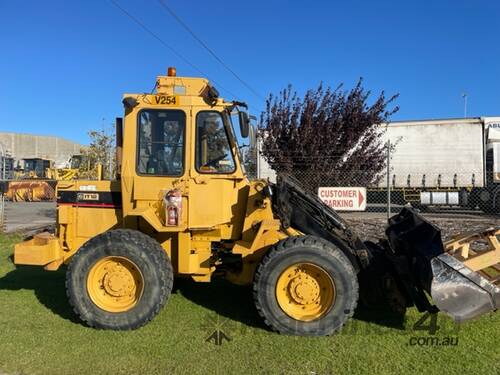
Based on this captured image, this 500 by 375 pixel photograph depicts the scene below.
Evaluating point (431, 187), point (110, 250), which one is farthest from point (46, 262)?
point (431, 187)

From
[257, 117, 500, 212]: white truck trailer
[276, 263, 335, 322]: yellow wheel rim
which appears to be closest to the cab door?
[276, 263, 335, 322]: yellow wheel rim

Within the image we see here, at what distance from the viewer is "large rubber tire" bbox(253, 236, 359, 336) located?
484cm

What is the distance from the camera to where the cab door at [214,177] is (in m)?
5.39

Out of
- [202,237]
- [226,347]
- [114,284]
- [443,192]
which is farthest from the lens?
[443,192]

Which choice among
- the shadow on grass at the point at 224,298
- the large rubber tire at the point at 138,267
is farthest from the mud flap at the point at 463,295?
the large rubber tire at the point at 138,267

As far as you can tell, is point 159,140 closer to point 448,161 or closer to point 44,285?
point 44,285

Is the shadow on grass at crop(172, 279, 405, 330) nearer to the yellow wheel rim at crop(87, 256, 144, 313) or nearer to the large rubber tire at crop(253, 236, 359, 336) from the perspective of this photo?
the large rubber tire at crop(253, 236, 359, 336)

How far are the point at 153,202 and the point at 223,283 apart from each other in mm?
2195

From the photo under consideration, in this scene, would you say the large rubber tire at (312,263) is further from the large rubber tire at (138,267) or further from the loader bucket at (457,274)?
the large rubber tire at (138,267)

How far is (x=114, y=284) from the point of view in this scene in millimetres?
5199

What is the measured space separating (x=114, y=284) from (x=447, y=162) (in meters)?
16.5

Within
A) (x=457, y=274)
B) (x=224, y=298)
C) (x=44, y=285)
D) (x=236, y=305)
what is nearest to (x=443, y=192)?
(x=224, y=298)

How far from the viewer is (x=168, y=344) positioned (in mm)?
4742

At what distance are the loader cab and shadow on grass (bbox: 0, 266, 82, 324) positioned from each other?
153cm
